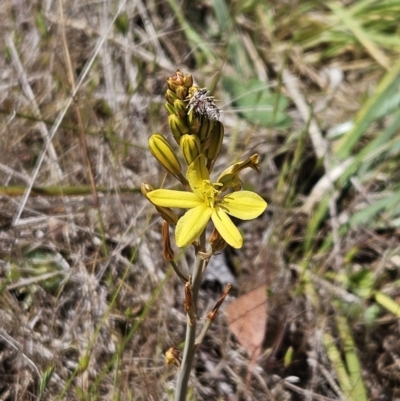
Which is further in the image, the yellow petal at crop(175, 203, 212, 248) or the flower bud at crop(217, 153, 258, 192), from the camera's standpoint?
the flower bud at crop(217, 153, 258, 192)

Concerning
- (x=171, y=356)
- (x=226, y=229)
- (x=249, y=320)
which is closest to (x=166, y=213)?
(x=226, y=229)

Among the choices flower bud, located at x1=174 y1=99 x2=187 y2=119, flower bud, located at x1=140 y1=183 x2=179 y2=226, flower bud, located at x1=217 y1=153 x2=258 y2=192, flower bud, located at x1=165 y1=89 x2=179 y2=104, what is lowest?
flower bud, located at x1=140 y1=183 x2=179 y2=226

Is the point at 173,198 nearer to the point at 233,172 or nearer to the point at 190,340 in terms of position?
the point at 233,172

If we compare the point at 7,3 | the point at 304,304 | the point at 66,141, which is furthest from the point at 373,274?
Result: the point at 7,3

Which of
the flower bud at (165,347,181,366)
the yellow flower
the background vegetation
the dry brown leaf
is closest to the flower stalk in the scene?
the yellow flower

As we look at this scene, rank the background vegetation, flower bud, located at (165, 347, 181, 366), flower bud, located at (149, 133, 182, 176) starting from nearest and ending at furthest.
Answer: flower bud, located at (149, 133, 182, 176)
flower bud, located at (165, 347, 181, 366)
the background vegetation

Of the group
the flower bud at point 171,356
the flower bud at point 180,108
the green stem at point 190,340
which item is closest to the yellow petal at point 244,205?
the green stem at point 190,340

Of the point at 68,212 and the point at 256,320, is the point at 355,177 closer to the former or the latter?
the point at 256,320

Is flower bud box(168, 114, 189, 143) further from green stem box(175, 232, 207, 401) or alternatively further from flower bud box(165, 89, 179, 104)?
green stem box(175, 232, 207, 401)
